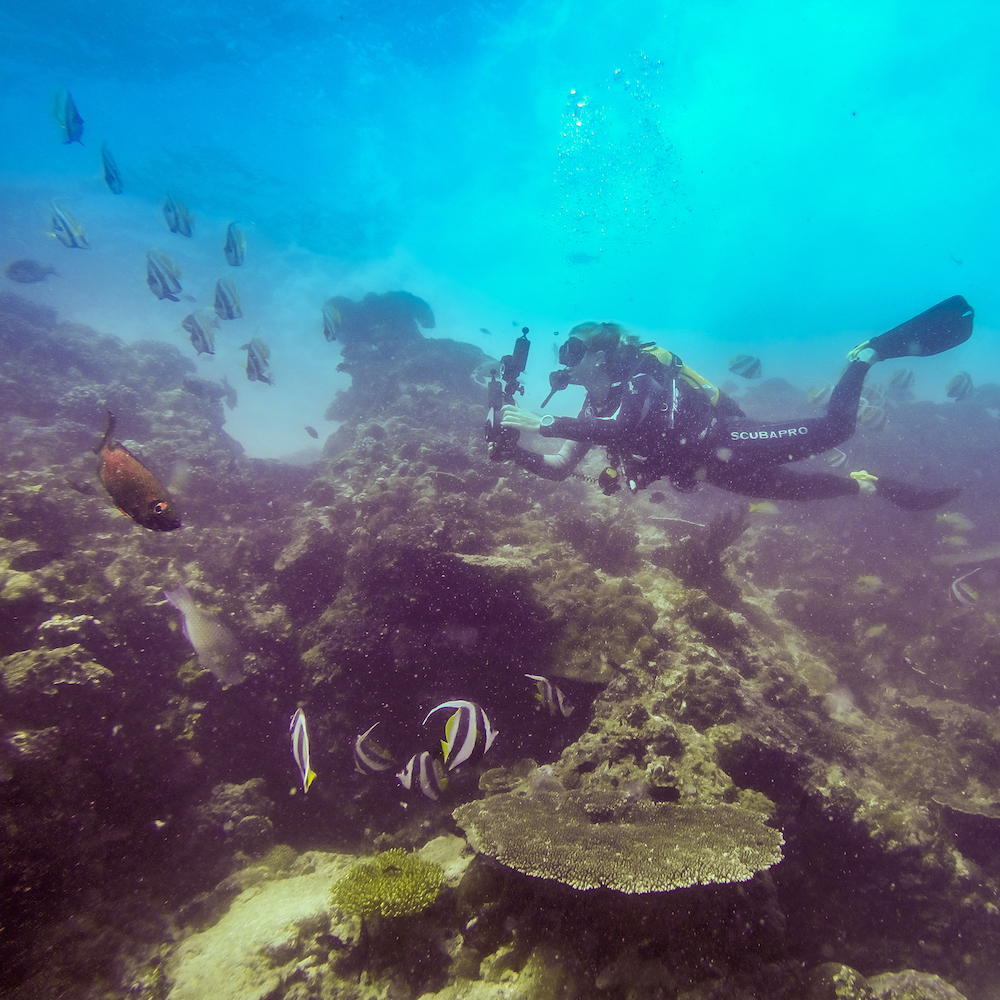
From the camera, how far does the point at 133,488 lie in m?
1.91

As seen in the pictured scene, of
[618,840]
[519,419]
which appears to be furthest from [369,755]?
[519,419]

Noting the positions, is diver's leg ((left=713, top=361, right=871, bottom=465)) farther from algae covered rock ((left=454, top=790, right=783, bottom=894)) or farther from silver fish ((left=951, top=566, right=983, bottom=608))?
algae covered rock ((left=454, top=790, right=783, bottom=894))

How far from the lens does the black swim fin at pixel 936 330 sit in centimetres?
579

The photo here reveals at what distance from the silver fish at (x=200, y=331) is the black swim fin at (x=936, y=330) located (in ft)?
35.3

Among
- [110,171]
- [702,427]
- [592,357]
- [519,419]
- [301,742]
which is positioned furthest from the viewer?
[592,357]

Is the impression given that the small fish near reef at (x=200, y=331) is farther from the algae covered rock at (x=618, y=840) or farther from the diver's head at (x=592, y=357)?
the algae covered rock at (x=618, y=840)

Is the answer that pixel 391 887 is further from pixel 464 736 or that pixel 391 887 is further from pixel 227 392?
pixel 227 392

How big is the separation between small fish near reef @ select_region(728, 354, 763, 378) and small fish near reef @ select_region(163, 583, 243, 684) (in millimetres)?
11195

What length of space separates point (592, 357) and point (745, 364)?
581 cm

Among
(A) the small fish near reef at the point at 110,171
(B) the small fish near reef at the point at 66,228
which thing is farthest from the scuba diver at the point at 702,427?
(B) the small fish near reef at the point at 66,228

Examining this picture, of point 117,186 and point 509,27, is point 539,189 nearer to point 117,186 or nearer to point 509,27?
point 509,27

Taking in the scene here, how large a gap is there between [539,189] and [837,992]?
3685 cm

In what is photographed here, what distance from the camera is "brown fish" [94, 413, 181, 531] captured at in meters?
1.87

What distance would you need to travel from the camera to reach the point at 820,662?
6.78 m
